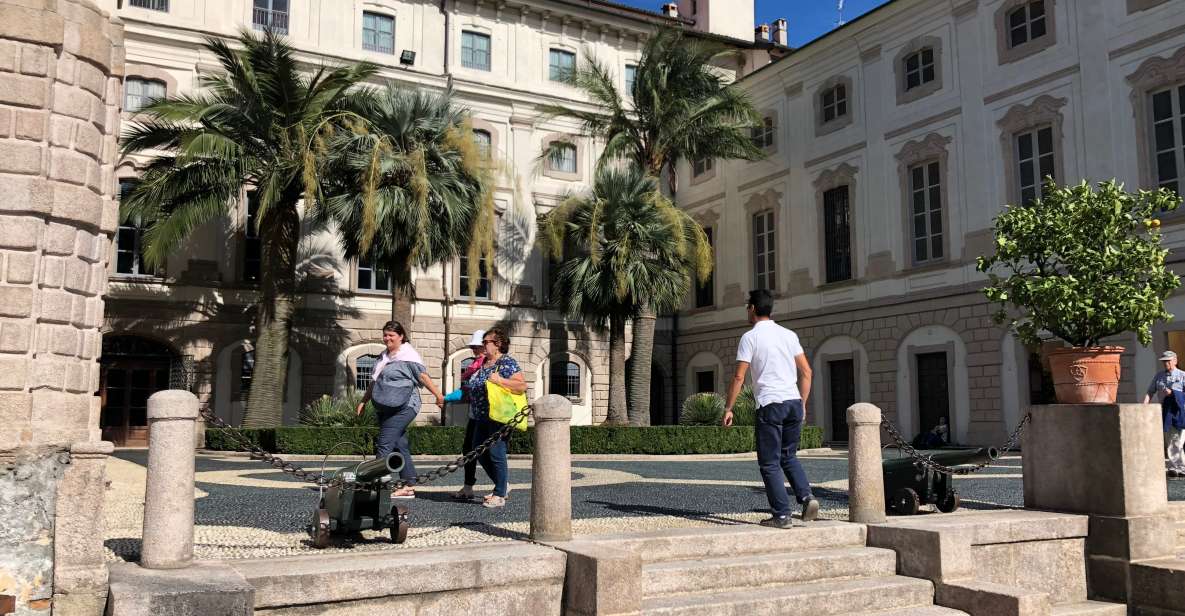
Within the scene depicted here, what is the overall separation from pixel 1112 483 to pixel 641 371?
18.0 m

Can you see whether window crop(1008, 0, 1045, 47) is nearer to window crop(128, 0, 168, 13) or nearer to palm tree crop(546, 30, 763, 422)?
palm tree crop(546, 30, 763, 422)

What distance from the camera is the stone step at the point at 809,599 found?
5902 millimetres

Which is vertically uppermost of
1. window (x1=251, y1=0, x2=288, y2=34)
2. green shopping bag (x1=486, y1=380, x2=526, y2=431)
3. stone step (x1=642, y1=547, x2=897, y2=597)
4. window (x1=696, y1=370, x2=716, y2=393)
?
window (x1=251, y1=0, x2=288, y2=34)

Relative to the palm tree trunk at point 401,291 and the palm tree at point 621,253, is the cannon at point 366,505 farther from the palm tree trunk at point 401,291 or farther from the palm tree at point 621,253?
the palm tree at point 621,253

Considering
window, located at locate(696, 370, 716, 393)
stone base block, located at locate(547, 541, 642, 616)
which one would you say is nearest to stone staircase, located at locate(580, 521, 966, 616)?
stone base block, located at locate(547, 541, 642, 616)

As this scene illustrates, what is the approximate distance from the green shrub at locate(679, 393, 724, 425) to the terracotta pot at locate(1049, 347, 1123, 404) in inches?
651

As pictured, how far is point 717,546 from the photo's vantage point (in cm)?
665

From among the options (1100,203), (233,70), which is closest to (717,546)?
(1100,203)

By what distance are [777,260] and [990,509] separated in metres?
21.0

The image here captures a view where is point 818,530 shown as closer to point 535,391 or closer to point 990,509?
point 990,509

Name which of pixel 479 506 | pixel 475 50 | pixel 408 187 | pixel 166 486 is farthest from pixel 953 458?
pixel 475 50

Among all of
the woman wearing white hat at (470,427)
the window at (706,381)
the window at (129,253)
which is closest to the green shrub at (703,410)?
the window at (706,381)

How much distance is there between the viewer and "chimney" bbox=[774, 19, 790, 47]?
3881cm

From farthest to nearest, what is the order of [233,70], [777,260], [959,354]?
[777,260]
[959,354]
[233,70]
